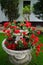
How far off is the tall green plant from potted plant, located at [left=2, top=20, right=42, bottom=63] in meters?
6.03

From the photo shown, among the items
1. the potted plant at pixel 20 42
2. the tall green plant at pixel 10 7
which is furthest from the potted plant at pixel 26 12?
the potted plant at pixel 20 42

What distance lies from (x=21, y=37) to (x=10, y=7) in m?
6.53

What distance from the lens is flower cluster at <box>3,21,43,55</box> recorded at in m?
6.46

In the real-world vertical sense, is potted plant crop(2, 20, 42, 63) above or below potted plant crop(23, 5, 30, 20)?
above

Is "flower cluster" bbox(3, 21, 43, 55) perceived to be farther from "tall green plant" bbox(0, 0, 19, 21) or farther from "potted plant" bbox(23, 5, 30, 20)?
"potted plant" bbox(23, 5, 30, 20)

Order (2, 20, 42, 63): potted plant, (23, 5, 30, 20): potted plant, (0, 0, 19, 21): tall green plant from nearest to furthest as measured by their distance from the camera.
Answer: (2, 20, 42, 63): potted plant, (0, 0, 19, 21): tall green plant, (23, 5, 30, 20): potted plant

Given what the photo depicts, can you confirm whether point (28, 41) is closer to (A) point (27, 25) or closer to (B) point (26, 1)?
(A) point (27, 25)

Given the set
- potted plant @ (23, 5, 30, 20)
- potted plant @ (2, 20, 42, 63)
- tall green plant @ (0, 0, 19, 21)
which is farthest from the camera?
potted plant @ (23, 5, 30, 20)

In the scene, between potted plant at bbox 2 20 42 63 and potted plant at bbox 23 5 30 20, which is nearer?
potted plant at bbox 2 20 42 63

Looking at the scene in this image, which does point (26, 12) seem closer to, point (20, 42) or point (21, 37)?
point (21, 37)

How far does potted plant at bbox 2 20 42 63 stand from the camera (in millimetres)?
6395

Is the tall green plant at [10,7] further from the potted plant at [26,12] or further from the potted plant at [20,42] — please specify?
the potted plant at [20,42]

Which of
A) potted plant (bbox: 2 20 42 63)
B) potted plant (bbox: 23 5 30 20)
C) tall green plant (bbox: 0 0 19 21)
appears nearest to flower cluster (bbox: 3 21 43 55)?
potted plant (bbox: 2 20 42 63)

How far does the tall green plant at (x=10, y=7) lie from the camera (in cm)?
1279
